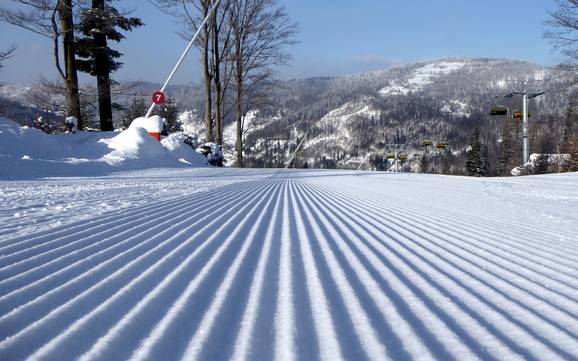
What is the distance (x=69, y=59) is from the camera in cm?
954

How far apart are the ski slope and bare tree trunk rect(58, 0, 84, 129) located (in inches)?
330

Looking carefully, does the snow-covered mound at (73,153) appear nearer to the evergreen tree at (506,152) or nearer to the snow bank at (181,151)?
the snow bank at (181,151)

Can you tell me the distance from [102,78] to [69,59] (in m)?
1.77

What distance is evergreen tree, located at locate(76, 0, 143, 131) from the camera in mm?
10930

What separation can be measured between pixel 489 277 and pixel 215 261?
1.09m

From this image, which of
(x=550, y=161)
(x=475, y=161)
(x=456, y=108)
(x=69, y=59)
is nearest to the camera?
(x=69, y=59)

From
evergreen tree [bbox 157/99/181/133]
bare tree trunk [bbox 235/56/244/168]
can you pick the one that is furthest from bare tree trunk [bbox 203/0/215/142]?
evergreen tree [bbox 157/99/181/133]

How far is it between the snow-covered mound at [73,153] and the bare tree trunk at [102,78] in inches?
A: 97.6

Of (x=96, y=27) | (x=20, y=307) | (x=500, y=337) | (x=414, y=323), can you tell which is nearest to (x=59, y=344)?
(x=20, y=307)

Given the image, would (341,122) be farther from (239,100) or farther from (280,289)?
(280,289)

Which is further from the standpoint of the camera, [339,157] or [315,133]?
[315,133]

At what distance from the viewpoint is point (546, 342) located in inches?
35.6

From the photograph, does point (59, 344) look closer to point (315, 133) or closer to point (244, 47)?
point (244, 47)

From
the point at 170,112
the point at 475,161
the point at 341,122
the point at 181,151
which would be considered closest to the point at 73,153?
the point at 181,151
